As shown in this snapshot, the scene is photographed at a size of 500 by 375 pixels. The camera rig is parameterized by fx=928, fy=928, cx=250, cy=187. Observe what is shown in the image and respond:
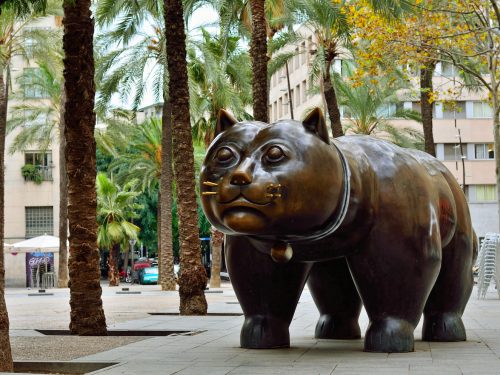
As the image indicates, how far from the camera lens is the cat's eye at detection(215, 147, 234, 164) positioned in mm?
7418

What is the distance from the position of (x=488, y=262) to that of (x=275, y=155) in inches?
631

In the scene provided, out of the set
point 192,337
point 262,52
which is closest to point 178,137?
point 262,52

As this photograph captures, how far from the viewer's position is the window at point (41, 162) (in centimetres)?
5400

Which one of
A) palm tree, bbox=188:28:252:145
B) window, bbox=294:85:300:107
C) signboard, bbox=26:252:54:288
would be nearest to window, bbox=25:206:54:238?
signboard, bbox=26:252:54:288

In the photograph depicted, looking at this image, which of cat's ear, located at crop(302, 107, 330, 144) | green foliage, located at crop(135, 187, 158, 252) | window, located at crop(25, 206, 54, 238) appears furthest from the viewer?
green foliage, located at crop(135, 187, 158, 252)

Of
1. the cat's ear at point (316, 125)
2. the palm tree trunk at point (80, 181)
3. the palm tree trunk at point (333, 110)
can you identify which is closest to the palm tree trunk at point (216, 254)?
the palm tree trunk at point (333, 110)

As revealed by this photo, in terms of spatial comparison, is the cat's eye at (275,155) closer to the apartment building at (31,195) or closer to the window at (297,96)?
the apartment building at (31,195)

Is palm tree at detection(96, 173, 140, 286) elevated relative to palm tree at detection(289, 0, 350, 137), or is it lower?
lower

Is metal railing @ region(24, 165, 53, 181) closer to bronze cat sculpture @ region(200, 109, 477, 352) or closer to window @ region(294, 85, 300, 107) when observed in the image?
window @ region(294, 85, 300, 107)

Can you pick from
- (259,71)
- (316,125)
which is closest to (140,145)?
(259,71)

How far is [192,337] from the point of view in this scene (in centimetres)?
1075

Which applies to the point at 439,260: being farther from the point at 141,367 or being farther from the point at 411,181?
the point at 141,367

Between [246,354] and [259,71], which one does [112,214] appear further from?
[246,354]

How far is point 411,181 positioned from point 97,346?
12.9ft
